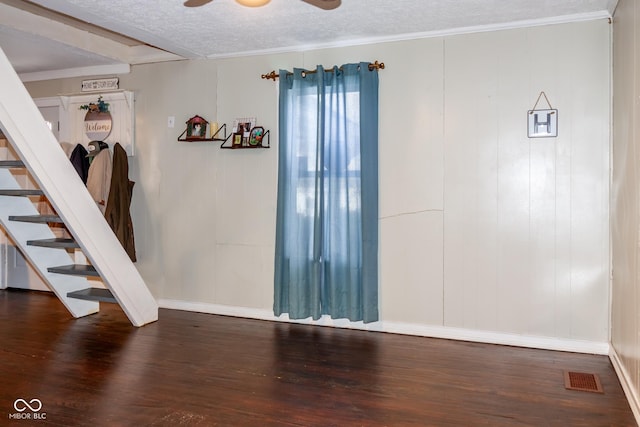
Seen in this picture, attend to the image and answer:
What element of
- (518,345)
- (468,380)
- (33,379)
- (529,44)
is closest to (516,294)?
(518,345)

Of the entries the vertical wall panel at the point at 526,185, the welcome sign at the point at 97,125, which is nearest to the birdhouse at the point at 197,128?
the welcome sign at the point at 97,125

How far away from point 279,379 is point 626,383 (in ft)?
6.57

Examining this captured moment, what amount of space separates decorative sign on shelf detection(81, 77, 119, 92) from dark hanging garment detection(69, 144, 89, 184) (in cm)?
64

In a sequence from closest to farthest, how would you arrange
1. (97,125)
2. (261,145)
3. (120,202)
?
(261,145) < (120,202) < (97,125)

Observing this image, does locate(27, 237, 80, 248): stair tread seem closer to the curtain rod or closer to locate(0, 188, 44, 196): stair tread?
locate(0, 188, 44, 196): stair tread

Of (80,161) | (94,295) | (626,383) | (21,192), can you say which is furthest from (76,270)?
(626,383)

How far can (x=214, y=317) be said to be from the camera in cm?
469

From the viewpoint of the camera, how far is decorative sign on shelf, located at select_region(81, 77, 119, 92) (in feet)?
17.1

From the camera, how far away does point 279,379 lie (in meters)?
3.13

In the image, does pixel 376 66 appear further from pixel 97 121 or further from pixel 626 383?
pixel 97 121

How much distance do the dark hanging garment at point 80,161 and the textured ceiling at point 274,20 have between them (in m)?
0.97

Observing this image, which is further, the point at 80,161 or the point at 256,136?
the point at 80,161

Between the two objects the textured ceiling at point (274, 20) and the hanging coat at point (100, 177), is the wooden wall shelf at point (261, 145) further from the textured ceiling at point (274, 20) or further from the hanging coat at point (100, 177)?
the hanging coat at point (100, 177)

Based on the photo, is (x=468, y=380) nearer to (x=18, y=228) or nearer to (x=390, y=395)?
(x=390, y=395)
